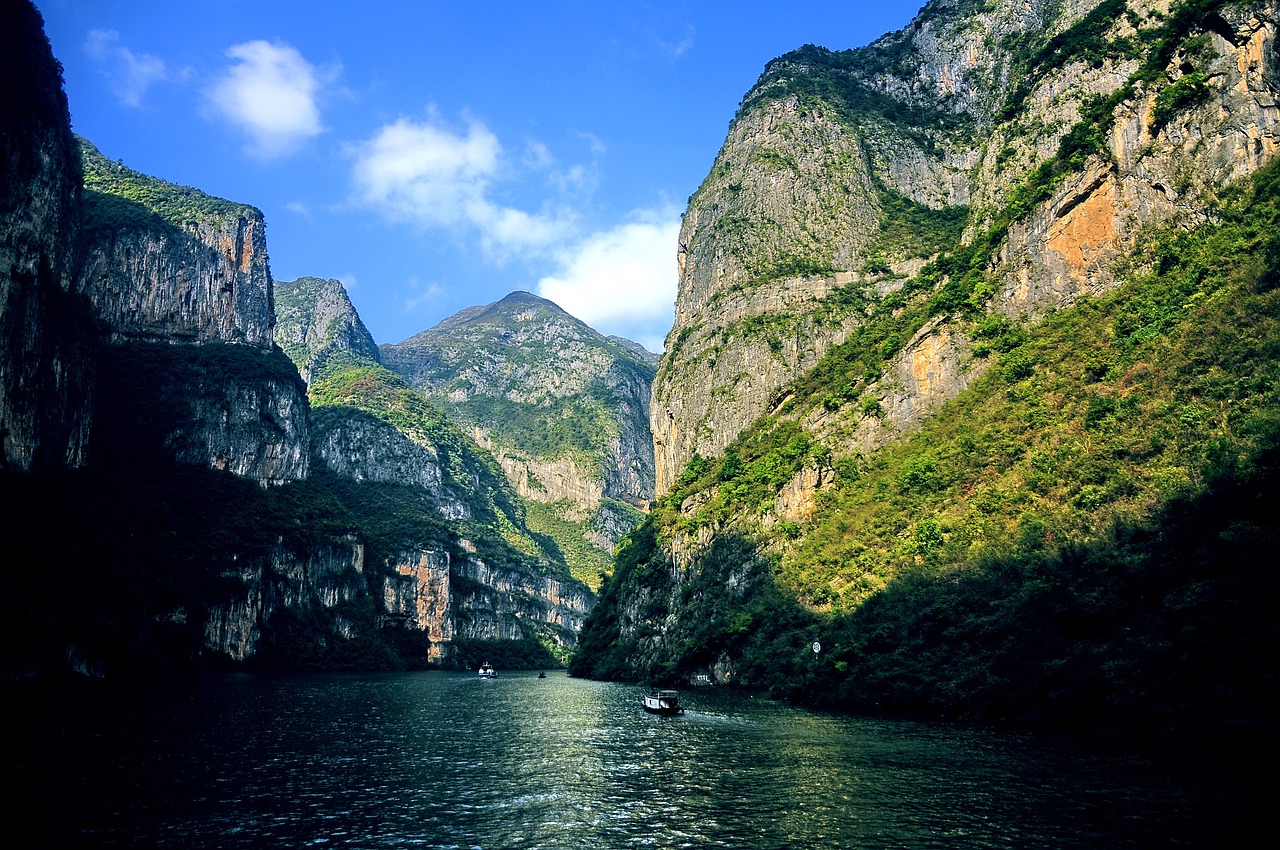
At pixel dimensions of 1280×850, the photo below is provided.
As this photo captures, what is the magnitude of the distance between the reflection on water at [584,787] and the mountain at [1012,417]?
8.04 m

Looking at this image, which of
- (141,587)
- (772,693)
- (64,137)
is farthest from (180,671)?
(772,693)

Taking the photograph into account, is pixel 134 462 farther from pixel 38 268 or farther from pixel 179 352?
pixel 38 268

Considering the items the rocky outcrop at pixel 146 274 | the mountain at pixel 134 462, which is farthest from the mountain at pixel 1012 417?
the rocky outcrop at pixel 146 274

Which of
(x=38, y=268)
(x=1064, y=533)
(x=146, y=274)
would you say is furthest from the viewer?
(x=146, y=274)

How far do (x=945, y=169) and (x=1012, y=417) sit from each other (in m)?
105

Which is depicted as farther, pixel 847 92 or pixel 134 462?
pixel 847 92

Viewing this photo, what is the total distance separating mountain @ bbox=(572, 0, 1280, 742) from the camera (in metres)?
41.8

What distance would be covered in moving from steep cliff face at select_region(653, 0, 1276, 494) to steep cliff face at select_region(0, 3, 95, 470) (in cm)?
9574

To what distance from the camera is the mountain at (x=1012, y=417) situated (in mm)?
41812

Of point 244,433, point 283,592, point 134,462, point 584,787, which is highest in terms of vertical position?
point 244,433

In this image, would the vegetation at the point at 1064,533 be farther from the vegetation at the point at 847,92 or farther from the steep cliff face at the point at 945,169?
the vegetation at the point at 847,92

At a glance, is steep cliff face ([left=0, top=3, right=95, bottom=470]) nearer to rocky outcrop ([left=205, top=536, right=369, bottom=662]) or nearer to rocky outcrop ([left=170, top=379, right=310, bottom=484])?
rocky outcrop ([left=205, top=536, right=369, bottom=662])

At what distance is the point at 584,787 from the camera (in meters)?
35.8

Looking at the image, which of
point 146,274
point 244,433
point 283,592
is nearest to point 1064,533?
point 283,592
